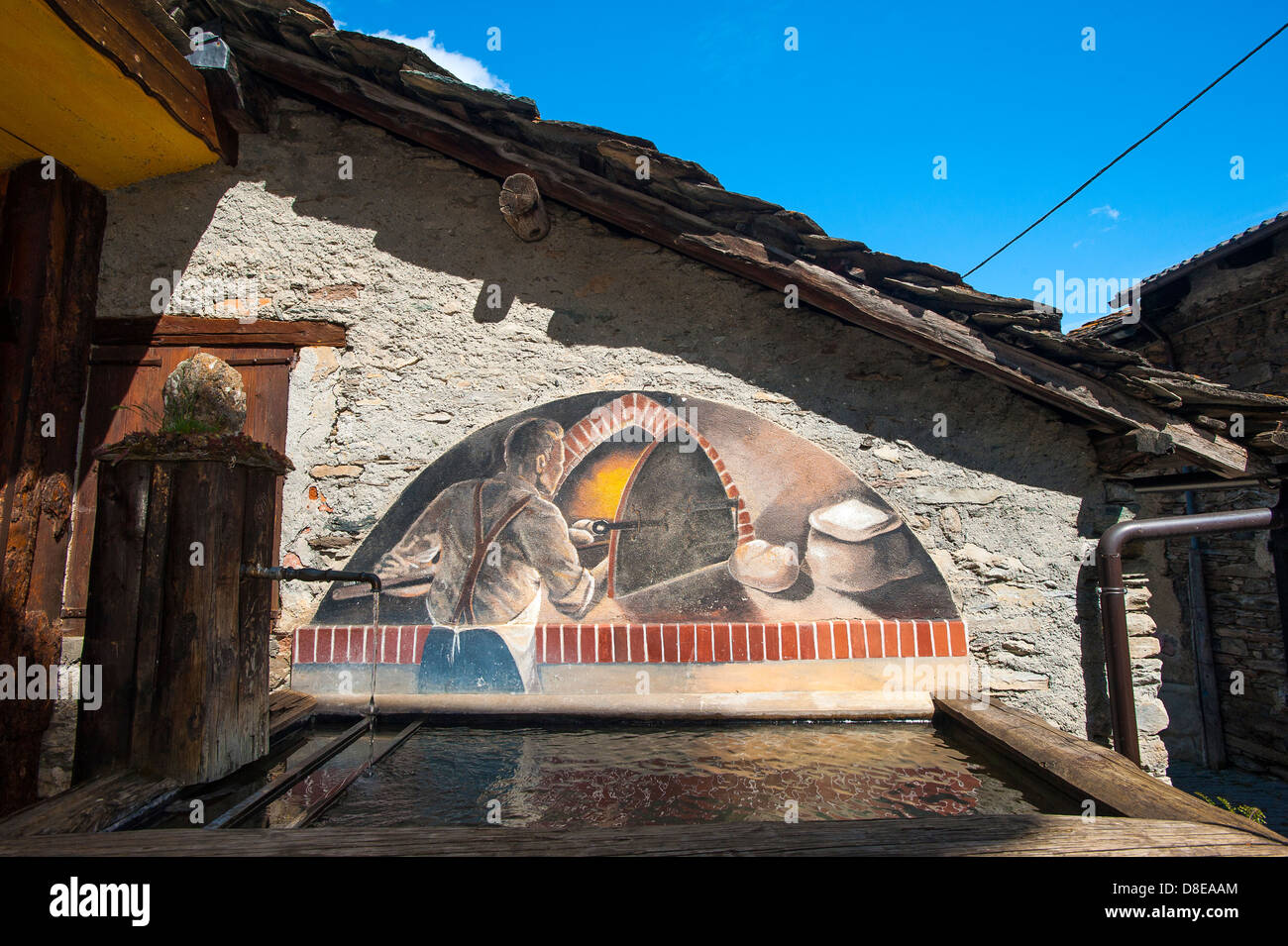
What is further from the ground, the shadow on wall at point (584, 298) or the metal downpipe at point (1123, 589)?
the shadow on wall at point (584, 298)

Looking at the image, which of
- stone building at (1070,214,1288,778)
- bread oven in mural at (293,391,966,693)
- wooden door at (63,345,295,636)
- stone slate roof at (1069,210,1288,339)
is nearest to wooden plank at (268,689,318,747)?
bread oven in mural at (293,391,966,693)

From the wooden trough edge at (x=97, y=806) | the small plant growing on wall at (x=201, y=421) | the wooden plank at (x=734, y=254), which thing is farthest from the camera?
the wooden plank at (x=734, y=254)

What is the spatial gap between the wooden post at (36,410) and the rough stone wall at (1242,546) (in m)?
9.12

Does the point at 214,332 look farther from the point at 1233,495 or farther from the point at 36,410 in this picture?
the point at 1233,495

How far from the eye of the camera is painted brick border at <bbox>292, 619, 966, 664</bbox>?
3.57 meters

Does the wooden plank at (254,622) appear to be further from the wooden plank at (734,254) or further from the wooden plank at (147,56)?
the wooden plank at (734,254)

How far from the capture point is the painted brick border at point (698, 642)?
141 inches

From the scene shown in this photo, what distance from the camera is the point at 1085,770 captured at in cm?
227

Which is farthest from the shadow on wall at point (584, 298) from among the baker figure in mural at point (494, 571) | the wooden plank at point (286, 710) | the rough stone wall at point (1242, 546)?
the rough stone wall at point (1242, 546)

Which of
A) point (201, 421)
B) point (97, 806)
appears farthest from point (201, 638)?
point (201, 421)

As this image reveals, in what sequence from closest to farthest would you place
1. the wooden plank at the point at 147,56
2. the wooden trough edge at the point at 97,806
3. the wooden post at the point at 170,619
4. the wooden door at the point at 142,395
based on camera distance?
the wooden trough edge at the point at 97,806
the wooden post at the point at 170,619
the wooden plank at the point at 147,56
the wooden door at the point at 142,395
